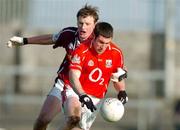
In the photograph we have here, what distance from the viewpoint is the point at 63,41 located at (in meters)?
13.8

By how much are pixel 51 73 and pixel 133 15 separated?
129 inches

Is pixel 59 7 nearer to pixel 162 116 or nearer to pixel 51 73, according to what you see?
pixel 51 73

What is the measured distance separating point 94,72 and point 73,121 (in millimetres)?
778

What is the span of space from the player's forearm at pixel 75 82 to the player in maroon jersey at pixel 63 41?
0.41 metres

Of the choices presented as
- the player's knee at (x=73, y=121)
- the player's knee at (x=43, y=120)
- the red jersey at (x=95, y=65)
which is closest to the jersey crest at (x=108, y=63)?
the red jersey at (x=95, y=65)

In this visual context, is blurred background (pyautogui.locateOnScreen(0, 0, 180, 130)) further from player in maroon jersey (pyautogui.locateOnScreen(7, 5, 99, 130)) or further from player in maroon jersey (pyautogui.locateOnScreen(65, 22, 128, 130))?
player in maroon jersey (pyautogui.locateOnScreen(65, 22, 128, 130))

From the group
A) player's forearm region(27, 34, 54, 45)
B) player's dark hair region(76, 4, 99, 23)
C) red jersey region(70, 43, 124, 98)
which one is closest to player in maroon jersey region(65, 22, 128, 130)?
red jersey region(70, 43, 124, 98)

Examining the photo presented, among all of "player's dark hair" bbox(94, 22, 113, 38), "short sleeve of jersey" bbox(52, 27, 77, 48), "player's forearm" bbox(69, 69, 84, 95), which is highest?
"player's dark hair" bbox(94, 22, 113, 38)

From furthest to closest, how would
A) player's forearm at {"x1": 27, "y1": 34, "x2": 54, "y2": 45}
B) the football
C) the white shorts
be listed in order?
1. player's forearm at {"x1": 27, "y1": 34, "x2": 54, "y2": 45}
2. the white shorts
3. the football

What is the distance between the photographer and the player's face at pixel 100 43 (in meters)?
12.9

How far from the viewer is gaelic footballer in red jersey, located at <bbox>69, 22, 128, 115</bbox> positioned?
1297cm

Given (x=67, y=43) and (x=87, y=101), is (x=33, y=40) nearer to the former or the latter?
(x=67, y=43)

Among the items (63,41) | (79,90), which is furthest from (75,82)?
(63,41)

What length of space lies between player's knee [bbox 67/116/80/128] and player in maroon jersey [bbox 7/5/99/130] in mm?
16
